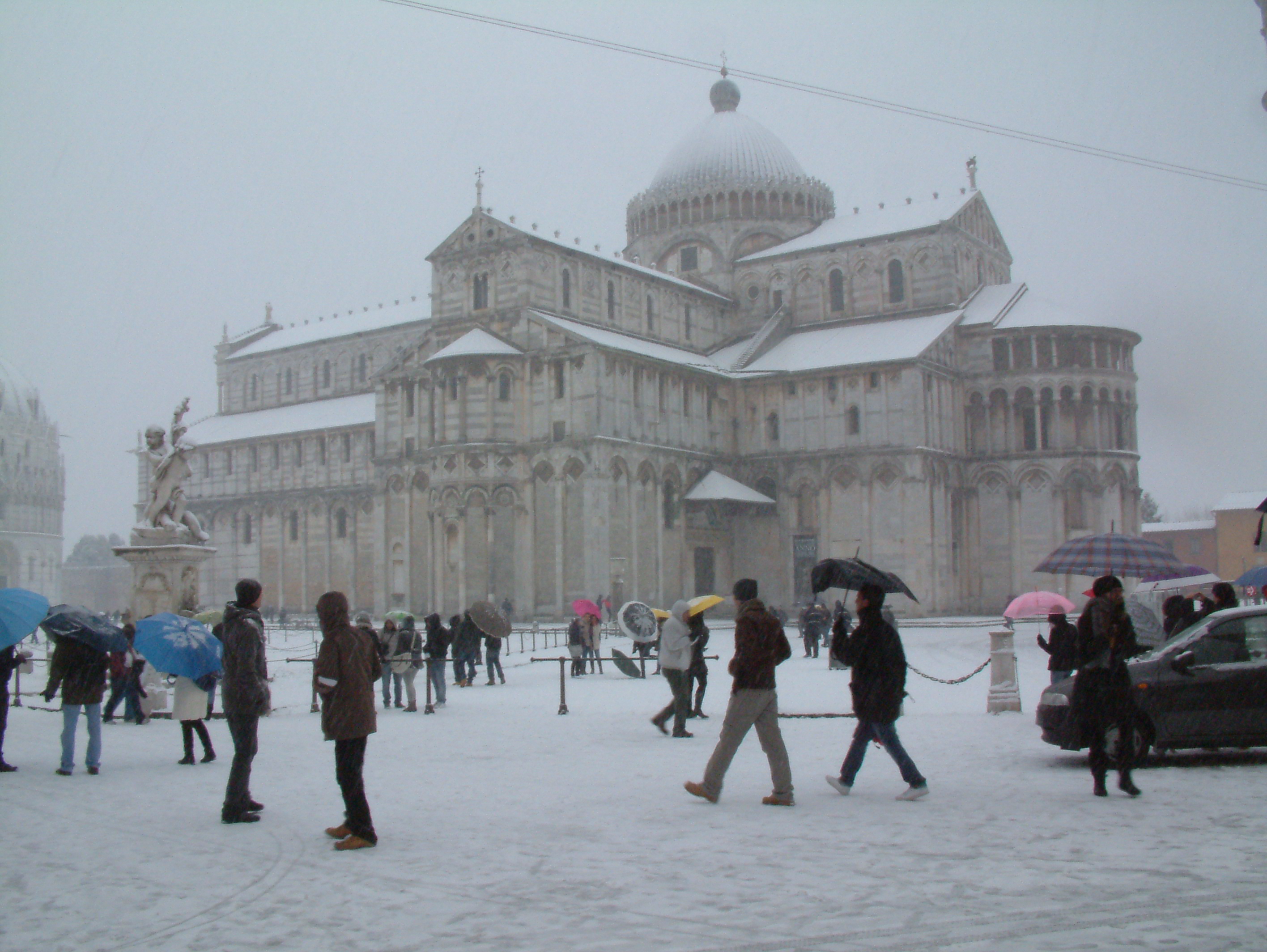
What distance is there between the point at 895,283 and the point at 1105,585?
1822 inches

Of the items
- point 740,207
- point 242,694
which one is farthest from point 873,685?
point 740,207

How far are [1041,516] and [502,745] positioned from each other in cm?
4132

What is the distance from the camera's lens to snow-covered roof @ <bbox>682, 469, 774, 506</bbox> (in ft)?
163

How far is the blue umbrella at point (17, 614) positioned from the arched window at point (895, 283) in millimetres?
47394

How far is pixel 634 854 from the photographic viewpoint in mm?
8234

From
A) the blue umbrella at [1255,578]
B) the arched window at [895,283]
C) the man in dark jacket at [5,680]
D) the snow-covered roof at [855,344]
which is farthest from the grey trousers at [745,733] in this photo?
the arched window at [895,283]

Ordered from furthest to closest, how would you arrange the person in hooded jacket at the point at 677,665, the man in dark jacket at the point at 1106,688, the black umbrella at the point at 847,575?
the person in hooded jacket at the point at 677,665, the black umbrella at the point at 847,575, the man in dark jacket at the point at 1106,688

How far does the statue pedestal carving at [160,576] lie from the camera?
20719mm

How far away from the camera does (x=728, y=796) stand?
10539 millimetres

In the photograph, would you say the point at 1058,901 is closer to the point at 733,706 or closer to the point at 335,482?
the point at 733,706

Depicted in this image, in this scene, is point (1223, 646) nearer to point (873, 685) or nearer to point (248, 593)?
point (873, 685)

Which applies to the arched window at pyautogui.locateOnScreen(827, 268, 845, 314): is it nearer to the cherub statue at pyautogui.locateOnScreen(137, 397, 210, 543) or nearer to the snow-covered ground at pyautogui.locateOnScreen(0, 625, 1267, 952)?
the cherub statue at pyautogui.locateOnScreen(137, 397, 210, 543)

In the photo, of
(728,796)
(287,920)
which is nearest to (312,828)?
(287,920)

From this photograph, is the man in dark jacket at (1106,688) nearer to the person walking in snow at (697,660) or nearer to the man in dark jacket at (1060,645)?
the man in dark jacket at (1060,645)
